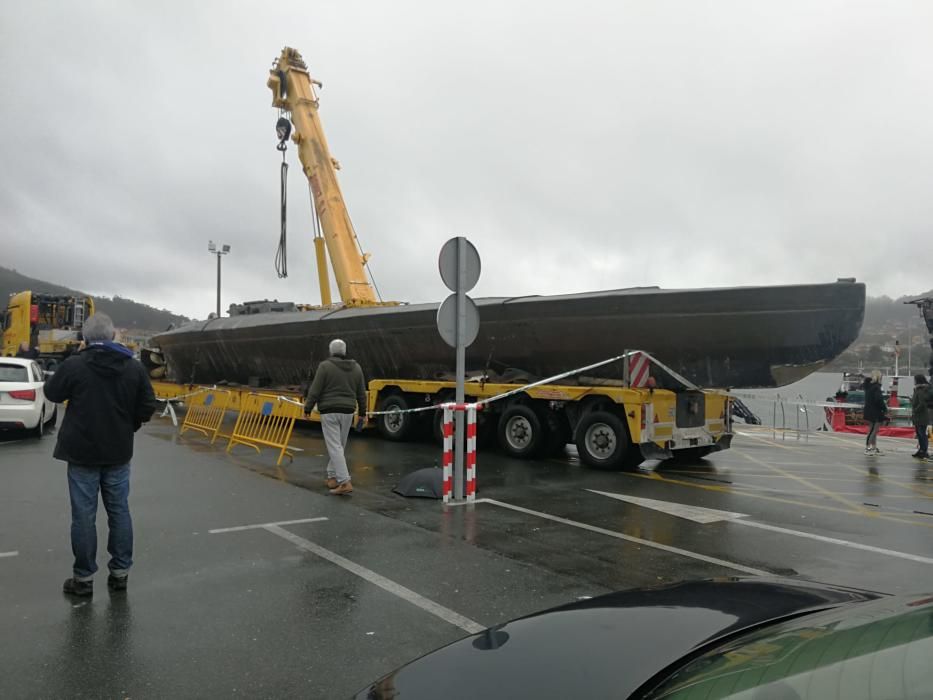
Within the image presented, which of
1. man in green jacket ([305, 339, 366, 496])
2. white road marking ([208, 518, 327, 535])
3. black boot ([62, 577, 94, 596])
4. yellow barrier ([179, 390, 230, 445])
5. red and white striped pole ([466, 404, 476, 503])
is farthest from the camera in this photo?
yellow barrier ([179, 390, 230, 445])

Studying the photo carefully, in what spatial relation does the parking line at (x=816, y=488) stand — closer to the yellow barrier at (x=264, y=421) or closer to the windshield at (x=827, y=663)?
the windshield at (x=827, y=663)

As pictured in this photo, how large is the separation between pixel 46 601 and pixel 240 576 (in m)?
1.13

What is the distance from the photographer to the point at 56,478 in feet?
27.0

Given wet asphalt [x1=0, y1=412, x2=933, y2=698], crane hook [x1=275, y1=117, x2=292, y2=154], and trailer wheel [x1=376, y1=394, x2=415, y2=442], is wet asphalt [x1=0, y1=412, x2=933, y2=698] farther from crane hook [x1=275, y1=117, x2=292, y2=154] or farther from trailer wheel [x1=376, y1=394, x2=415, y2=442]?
crane hook [x1=275, y1=117, x2=292, y2=154]

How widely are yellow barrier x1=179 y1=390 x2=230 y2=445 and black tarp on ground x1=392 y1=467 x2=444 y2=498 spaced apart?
5522mm

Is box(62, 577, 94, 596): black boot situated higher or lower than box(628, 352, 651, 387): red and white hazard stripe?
lower

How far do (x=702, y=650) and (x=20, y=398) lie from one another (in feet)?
41.7

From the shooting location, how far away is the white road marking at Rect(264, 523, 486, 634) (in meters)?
3.96

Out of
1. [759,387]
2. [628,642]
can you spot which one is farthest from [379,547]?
[759,387]

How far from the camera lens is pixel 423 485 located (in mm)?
7527

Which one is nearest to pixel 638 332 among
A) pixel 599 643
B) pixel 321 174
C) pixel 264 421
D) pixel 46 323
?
pixel 264 421

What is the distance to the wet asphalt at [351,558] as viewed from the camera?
347cm

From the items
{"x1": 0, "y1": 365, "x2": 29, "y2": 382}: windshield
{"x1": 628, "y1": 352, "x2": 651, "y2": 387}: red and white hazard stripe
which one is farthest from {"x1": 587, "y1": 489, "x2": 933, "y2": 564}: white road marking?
{"x1": 0, "y1": 365, "x2": 29, "y2": 382}: windshield

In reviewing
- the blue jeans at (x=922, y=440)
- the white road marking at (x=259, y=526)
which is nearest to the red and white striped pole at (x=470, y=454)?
the white road marking at (x=259, y=526)
